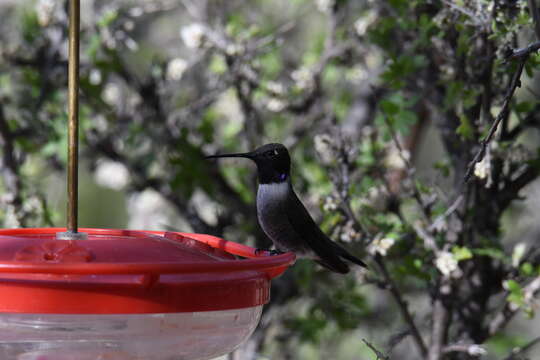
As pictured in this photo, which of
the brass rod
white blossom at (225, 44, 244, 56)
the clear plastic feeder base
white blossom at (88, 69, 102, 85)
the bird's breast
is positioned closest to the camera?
the clear plastic feeder base

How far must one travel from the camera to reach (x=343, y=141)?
3.21m

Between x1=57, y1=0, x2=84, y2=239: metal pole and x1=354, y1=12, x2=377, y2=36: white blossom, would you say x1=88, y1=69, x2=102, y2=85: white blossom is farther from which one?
x1=57, y1=0, x2=84, y2=239: metal pole

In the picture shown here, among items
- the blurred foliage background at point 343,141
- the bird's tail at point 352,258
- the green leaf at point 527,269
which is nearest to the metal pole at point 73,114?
the blurred foliage background at point 343,141

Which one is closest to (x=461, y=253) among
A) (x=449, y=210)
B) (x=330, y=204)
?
(x=449, y=210)

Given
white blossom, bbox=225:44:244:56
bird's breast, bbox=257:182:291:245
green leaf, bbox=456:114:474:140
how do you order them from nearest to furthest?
green leaf, bbox=456:114:474:140 < bird's breast, bbox=257:182:291:245 < white blossom, bbox=225:44:244:56

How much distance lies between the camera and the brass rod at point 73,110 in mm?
1850

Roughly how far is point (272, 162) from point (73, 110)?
4.91 ft

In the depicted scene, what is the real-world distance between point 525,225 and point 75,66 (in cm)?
510

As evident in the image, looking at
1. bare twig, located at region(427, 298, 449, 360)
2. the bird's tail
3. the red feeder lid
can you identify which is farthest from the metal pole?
bare twig, located at region(427, 298, 449, 360)

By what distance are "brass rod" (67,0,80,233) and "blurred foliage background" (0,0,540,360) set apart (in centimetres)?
99

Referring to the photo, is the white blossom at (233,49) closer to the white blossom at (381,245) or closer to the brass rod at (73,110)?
the white blossom at (381,245)

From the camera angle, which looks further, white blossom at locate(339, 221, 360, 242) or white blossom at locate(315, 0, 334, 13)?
white blossom at locate(315, 0, 334, 13)

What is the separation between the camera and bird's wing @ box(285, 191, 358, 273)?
10.7ft

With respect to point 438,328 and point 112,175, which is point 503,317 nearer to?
point 438,328
